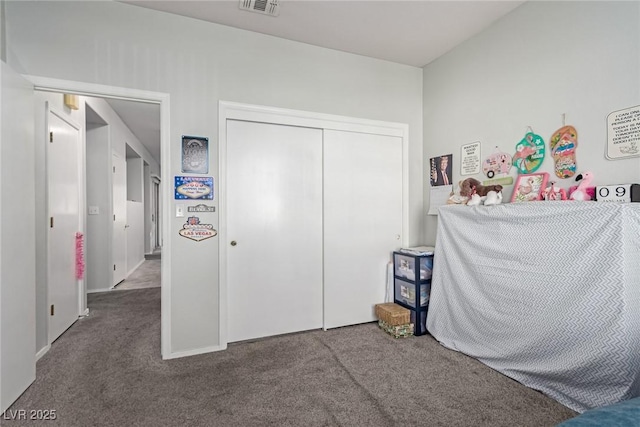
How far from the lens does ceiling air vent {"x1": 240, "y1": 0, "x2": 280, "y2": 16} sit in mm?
2195

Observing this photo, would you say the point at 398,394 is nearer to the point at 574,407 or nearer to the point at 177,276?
the point at 574,407

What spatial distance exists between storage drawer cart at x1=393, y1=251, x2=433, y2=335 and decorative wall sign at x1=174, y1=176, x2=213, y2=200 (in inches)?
74.1

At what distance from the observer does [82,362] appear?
2.23 m

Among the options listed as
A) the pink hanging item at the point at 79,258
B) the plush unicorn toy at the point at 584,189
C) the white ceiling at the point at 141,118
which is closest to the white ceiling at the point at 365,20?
the plush unicorn toy at the point at 584,189

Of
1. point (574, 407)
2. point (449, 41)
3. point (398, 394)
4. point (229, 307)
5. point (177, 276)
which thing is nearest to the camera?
point (574, 407)

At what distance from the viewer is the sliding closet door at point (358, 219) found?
113 inches

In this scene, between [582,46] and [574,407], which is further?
[582,46]

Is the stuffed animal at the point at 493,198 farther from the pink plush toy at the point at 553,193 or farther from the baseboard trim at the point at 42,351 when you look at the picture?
the baseboard trim at the point at 42,351

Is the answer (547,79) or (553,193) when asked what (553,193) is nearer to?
(553,193)

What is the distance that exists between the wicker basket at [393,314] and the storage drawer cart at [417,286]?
77 mm

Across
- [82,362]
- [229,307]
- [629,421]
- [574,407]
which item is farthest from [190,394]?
[574,407]

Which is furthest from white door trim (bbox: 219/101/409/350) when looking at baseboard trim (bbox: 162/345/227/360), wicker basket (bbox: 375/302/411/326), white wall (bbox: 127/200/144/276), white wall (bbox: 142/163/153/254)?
white wall (bbox: 142/163/153/254)

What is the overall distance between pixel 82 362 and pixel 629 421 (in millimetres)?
3035

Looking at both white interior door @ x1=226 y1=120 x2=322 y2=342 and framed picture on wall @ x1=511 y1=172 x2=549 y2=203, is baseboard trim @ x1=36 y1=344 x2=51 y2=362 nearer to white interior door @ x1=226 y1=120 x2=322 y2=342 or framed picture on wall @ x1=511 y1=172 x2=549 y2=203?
white interior door @ x1=226 y1=120 x2=322 y2=342
